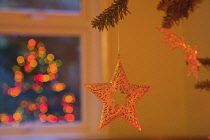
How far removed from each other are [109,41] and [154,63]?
0.30m

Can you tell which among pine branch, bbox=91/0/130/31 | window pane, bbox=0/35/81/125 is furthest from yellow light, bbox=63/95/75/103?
pine branch, bbox=91/0/130/31

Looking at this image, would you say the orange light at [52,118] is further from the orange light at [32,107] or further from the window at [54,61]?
the orange light at [32,107]

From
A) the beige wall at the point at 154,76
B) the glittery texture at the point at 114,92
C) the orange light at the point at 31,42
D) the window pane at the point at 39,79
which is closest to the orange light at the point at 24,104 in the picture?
the window pane at the point at 39,79

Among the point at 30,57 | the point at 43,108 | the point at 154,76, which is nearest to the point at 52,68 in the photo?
the point at 30,57

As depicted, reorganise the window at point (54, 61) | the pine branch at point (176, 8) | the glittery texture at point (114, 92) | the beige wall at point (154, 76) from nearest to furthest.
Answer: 1. the pine branch at point (176, 8)
2. the glittery texture at point (114, 92)
3. the beige wall at point (154, 76)
4. the window at point (54, 61)

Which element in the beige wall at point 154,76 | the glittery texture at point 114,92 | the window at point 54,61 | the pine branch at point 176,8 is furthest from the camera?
the window at point 54,61

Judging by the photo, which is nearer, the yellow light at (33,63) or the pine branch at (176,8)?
the pine branch at (176,8)

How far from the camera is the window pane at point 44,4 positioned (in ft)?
4.63

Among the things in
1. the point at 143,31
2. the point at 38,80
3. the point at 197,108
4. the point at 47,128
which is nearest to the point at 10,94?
the point at 38,80

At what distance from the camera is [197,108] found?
50.6 inches

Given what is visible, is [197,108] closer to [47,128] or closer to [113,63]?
[113,63]

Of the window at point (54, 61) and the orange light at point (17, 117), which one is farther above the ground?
the window at point (54, 61)

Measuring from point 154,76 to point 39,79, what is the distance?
73cm

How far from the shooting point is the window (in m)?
1.41
